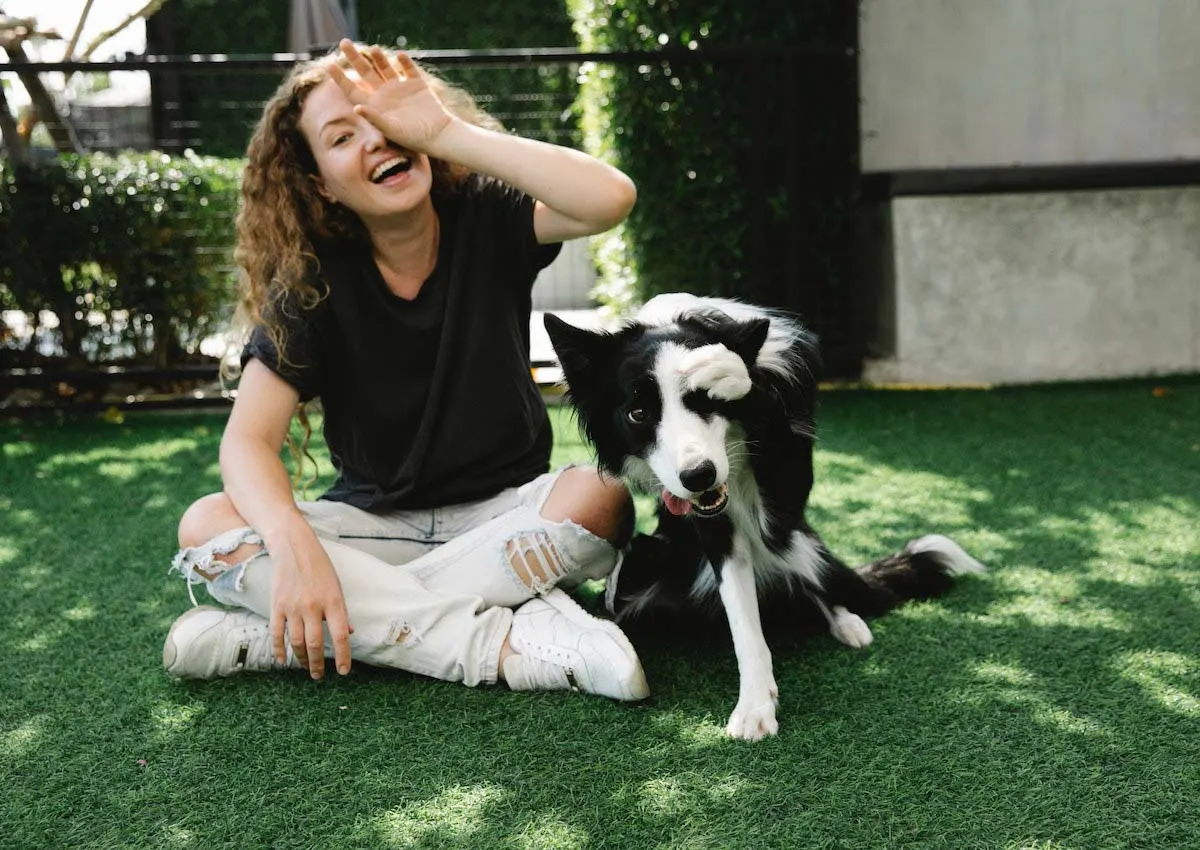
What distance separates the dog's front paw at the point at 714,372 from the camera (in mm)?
2029

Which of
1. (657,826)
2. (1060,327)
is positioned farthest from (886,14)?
(657,826)

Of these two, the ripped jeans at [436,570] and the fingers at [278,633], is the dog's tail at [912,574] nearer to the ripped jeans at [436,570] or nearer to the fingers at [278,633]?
the ripped jeans at [436,570]

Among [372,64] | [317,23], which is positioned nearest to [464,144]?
[372,64]

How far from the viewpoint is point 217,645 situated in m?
2.44

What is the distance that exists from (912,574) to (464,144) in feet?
5.12

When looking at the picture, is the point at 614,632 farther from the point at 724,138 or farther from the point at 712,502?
the point at 724,138

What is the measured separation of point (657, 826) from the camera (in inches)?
71.6

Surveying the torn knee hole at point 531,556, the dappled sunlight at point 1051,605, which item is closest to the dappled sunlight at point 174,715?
the torn knee hole at point 531,556

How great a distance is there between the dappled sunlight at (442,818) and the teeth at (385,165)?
1398mm

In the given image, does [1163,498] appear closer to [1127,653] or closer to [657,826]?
[1127,653]

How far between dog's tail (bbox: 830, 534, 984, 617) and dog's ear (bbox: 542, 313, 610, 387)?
0.94 m

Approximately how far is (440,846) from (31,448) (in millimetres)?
4066

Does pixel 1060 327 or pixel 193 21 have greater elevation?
pixel 193 21

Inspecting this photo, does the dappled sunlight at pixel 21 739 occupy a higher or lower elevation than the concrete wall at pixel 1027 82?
lower
